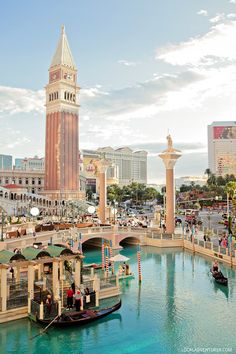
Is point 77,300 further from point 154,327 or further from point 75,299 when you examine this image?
point 154,327

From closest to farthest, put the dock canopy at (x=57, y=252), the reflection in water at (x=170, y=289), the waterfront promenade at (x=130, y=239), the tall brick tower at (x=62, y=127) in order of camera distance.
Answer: the reflection in water at (x=170, y=289), the dock canopy at (x=57, y=252), the waterfront promenade at (x=130, y=239), the tall brick tower at (x=62, y=127)

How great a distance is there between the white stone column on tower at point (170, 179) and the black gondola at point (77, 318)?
1171 inches

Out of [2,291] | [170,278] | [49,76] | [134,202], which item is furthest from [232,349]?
[134,202]

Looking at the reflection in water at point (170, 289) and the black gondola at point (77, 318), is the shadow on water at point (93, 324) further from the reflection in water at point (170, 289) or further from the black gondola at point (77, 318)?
the reflection in water at point (170, 289)

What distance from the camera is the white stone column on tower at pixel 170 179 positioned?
5112cm

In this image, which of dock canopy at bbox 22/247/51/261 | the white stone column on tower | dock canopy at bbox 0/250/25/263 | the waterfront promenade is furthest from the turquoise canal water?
the white stone column on tower

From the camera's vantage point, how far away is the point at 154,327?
70.9 ft

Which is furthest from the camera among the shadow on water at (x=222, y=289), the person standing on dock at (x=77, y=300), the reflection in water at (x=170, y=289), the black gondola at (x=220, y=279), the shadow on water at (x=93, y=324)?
the black gondola at (x=220, y=279)

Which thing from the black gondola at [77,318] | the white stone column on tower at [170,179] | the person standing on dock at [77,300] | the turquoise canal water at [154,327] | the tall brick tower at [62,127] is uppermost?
the tall brick tower at [62,127]

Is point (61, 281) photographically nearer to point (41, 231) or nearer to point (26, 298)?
point (26, 298)

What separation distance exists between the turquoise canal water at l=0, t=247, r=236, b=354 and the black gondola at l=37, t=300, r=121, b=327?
1.07 ft

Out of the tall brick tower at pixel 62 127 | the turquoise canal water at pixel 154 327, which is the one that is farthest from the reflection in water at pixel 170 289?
the tall brick tower at pixel 62 127

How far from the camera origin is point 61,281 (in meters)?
24.2

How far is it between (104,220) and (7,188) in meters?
48.3
